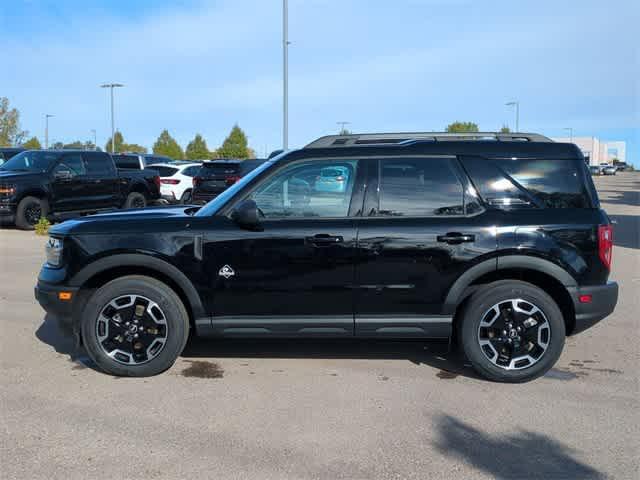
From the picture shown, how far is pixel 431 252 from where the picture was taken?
450 centimetres

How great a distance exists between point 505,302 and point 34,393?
3.54 meters

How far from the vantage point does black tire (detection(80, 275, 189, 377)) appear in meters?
4.57

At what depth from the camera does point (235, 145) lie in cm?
6462

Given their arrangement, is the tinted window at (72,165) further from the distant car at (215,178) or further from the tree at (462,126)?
the tree at (462,126)

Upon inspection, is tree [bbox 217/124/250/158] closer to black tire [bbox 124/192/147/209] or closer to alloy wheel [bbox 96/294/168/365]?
black tire [bbox 124/192/147/209]

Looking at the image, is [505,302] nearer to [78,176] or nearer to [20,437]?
[20,437]

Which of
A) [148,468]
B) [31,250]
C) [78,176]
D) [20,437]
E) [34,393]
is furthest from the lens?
[78,176]

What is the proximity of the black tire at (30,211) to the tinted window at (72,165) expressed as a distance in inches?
31.4

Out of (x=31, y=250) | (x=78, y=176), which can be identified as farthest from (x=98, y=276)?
(x=78, y=176)

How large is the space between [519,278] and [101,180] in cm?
1173

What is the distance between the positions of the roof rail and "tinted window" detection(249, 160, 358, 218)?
277 millimetres

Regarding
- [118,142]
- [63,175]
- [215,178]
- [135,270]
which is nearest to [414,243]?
[135,270]

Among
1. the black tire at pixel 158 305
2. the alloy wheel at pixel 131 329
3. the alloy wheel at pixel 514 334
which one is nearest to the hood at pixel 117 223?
the black tire at pixel 158 305

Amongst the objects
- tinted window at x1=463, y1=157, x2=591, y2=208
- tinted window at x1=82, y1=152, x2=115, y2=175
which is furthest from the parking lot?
tinted window at x1=82, y1=152, x2=115, y2=175
